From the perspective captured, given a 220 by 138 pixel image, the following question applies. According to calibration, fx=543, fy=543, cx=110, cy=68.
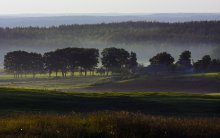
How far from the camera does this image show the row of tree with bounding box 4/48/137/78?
600ft

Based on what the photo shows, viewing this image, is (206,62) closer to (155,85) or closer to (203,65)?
(203,65)

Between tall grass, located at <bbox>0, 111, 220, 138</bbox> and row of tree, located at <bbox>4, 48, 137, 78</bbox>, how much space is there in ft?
518

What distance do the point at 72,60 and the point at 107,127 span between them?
166053 mm

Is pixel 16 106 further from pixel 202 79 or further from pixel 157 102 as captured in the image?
pixel 202 79

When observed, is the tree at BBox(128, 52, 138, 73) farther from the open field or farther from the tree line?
the open field

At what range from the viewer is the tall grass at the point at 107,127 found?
65.2 feet

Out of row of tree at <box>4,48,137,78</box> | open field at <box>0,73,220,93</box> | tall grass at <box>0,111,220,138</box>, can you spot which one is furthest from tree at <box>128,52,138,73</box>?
tall grass at <box>0,111,220,138</box>

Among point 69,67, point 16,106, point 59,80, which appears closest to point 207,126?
point 16,106

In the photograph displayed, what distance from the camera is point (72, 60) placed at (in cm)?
18600

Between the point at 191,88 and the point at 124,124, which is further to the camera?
the point at 191,88

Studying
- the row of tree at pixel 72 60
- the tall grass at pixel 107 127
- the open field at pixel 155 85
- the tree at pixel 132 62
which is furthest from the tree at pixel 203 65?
the tall grass at pixel 107 127

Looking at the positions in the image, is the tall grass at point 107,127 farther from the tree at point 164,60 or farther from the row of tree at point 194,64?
the tree at point 164,60

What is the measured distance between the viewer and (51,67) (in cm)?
18675

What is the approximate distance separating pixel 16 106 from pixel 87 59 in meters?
144
